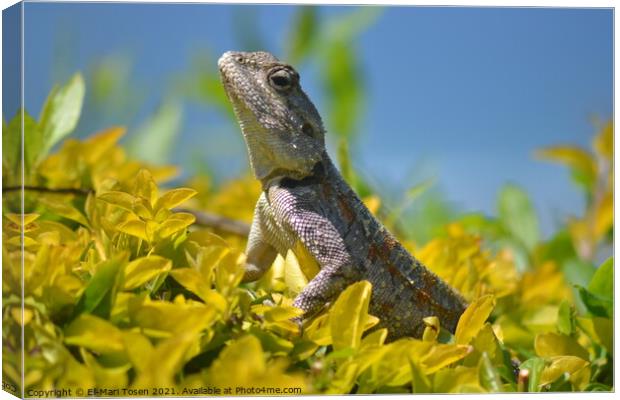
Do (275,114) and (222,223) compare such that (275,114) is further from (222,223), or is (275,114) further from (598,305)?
(598,305)

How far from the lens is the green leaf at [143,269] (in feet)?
5.49

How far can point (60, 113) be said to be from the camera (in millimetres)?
2400

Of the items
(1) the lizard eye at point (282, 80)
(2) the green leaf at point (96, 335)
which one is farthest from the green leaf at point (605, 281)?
(2) the green leaf at point (96, 335)

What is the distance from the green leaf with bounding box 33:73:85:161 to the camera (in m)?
2.38

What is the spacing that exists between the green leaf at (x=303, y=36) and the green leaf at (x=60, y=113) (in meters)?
0.93

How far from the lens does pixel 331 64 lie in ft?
11.8

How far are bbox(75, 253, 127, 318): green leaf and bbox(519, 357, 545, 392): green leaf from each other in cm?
85

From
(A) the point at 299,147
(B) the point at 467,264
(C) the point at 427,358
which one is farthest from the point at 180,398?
(B) the point at 467,264

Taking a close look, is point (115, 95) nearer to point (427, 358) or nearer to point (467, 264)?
point (467, 264)

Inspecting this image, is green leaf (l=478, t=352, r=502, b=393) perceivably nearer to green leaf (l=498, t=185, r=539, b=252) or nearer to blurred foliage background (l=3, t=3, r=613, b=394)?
blurred foliage background (l=3, t=3, r=613, b=394)

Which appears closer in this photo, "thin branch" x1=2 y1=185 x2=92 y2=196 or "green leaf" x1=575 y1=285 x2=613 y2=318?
"thin branch" x1=2 y1=185 x2=92 y2=196

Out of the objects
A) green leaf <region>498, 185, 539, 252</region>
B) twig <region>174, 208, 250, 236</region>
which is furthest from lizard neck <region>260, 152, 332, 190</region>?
green leaf <region>498, 185, 539, 252</region>

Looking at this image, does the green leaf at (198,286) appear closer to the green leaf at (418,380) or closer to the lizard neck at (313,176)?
the green leaf at (418,380)

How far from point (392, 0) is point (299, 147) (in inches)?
17.2
